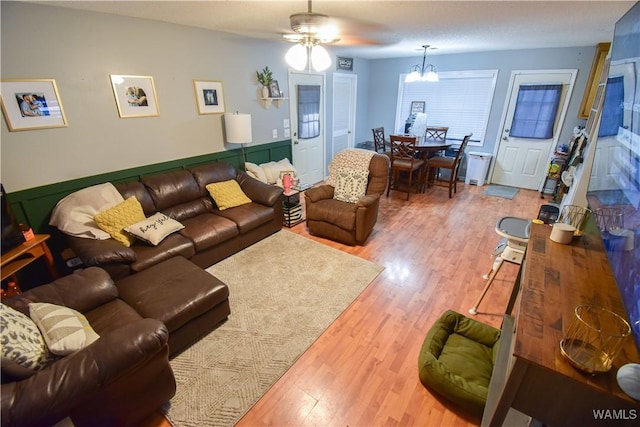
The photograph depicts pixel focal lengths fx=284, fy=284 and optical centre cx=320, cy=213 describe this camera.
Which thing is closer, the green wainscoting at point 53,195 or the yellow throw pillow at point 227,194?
the green wainscoting at point 53,195

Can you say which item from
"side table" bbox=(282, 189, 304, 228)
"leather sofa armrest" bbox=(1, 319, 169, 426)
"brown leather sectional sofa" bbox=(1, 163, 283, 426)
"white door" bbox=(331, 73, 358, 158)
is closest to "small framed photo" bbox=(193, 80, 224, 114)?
"brown leather sectional sofa" bbox=(1, 163, 283, 426)

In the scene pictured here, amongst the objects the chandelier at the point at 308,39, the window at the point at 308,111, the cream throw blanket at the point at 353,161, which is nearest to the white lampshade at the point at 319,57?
the chandelier at the point at 308,39

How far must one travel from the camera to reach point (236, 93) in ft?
12.4

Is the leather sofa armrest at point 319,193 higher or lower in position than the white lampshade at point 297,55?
lower

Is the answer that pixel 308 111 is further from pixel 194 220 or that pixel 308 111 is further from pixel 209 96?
pixel 194 220

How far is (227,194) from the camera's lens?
11.1 ft

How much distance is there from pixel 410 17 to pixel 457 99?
348cm

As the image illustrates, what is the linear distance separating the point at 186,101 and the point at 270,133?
1331mm

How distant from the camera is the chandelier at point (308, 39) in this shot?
1.82m

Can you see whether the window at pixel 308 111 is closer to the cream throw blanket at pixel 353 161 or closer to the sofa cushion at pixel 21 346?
the cream throw blanket at pixel 353 161

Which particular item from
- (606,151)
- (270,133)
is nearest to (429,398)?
(606,151)

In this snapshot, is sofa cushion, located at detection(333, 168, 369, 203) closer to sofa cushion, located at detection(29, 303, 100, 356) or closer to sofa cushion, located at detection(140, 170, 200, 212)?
sofa cushion, located at detection(140, 170, 200, 212)

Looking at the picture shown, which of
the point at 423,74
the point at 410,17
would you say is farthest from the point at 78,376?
the point at 423,74

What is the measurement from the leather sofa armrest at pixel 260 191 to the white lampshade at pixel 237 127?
1.60ft
